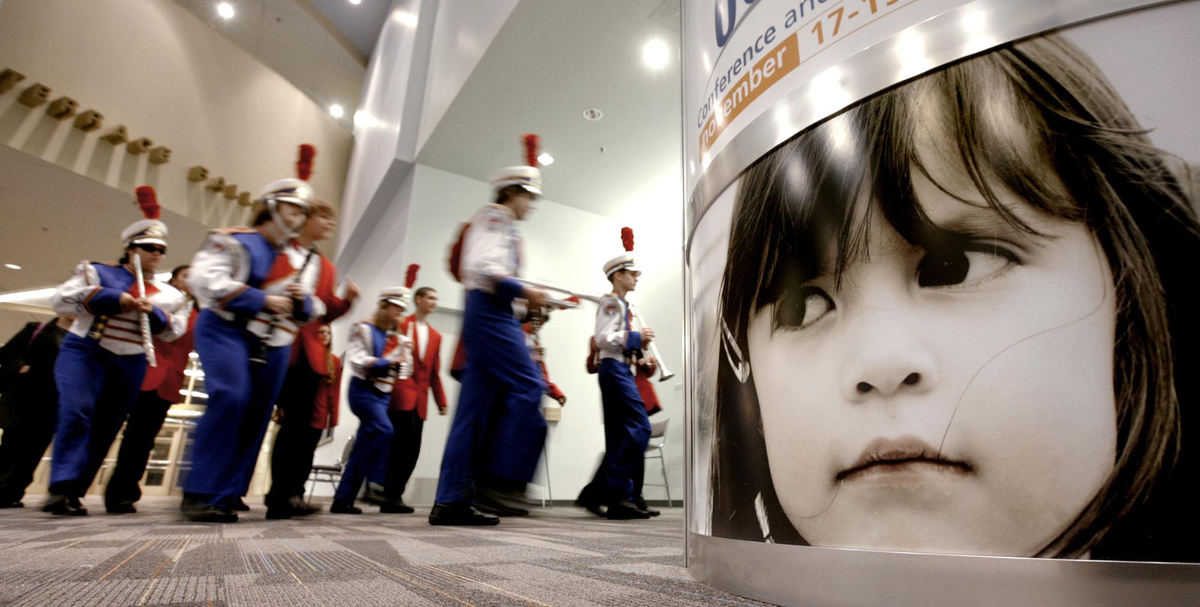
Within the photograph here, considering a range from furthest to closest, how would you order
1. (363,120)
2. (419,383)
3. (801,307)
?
(363,120) < (419,383) < (801,307)

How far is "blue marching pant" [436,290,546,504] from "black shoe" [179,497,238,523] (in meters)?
0.74

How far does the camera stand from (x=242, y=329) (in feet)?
7.42

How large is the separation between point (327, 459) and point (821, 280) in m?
7.73

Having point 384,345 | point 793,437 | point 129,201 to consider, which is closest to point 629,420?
point 384,345

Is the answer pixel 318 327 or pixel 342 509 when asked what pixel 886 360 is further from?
pixel 342 509

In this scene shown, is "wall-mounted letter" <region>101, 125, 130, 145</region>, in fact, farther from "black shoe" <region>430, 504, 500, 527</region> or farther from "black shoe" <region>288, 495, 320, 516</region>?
"black shoe" <region>430, 504, 500, 527</region>

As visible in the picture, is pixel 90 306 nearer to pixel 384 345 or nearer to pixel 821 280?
pixel 384 345

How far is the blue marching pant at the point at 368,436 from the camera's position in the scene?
342 cm

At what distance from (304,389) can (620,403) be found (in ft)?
5.28

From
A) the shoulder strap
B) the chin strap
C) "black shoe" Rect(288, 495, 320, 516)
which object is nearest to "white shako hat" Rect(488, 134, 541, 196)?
the chin strap

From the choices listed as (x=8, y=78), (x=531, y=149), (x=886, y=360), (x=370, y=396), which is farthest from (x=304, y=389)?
(x=8, y=78)

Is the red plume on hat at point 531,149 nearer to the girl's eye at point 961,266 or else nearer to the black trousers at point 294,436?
the black trousers at point 294,436

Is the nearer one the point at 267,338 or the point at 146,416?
the point at 267,338

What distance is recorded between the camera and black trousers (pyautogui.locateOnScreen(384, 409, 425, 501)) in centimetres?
385
